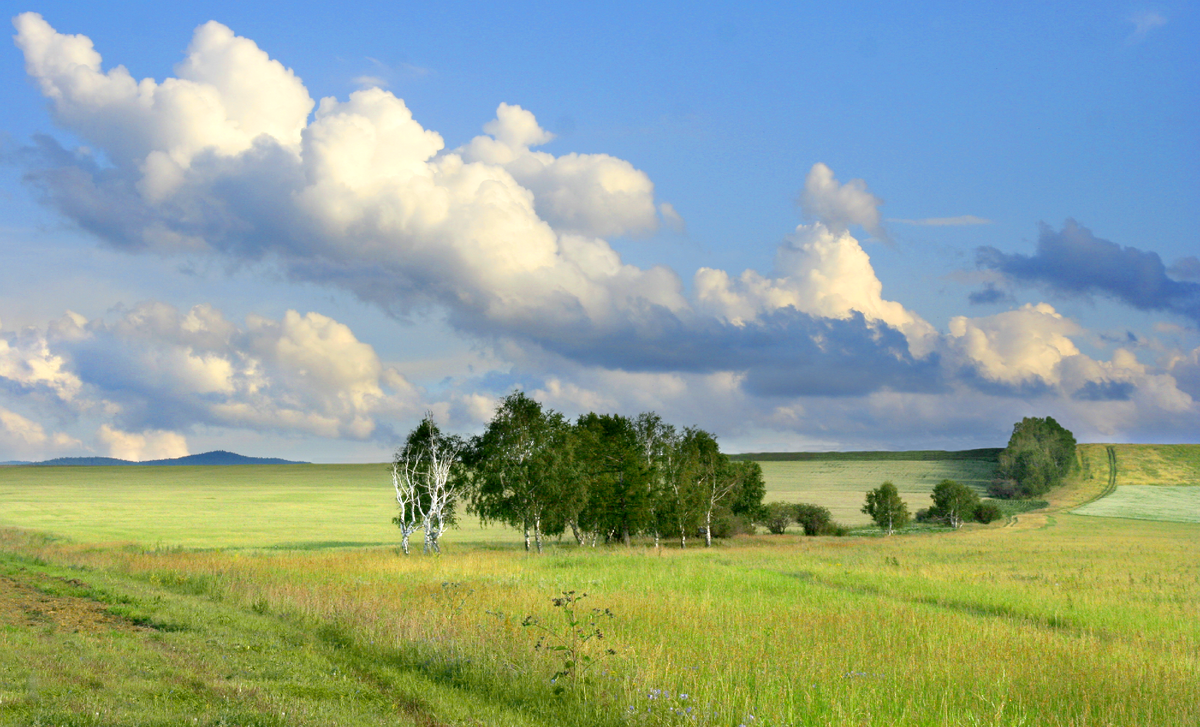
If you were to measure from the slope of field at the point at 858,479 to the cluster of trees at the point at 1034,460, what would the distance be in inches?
240

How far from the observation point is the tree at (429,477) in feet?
145

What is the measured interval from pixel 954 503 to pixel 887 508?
15221 mm

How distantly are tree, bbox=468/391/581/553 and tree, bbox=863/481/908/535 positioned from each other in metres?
49.3

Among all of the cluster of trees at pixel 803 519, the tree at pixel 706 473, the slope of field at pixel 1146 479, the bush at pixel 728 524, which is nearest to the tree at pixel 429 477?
the tree at pixel 706 473

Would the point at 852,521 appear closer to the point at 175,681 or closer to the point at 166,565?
the point at 166,565

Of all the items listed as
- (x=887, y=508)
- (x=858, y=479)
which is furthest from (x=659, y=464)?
(x=858, y=479)

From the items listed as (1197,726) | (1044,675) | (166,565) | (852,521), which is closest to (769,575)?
(1044,675)

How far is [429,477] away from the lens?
49281mm

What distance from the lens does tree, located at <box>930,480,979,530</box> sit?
95500 millimetres

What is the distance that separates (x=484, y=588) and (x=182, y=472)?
7732 inches

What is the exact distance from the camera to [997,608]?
24047mm

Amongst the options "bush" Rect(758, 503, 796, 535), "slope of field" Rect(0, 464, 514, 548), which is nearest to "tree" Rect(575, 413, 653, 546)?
"slope of field" Rect(0, 464, 514, 548)

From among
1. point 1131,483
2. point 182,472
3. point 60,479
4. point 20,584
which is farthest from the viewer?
point 182,472

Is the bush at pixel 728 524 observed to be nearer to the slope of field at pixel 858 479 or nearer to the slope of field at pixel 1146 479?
the slope of field at pixel 858 479
